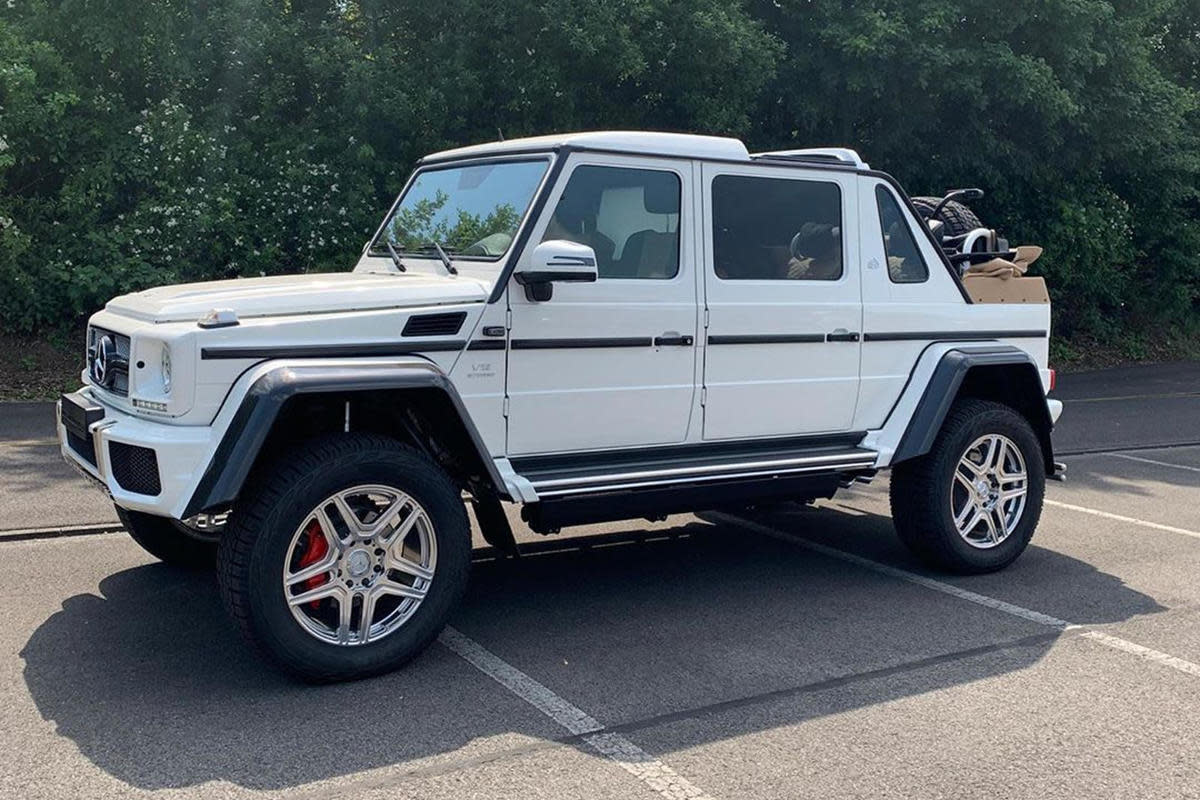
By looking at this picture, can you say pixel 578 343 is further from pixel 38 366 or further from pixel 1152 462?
pixel 38 366

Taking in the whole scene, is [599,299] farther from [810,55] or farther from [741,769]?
[810,55]

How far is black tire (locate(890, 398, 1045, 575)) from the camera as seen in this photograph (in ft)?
21.4

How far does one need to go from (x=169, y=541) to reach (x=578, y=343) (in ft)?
7.90

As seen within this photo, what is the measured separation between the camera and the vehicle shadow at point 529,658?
433 centimetres

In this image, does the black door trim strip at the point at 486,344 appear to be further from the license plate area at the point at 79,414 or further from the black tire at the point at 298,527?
the license plate area at the point at 79,414

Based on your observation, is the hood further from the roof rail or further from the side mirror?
the roof rail

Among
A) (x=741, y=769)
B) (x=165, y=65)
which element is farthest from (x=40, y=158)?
(x=741, y=769)

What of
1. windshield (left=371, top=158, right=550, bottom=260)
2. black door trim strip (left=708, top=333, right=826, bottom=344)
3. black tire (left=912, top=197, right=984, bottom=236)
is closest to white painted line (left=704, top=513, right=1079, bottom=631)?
black door trim strip (left=708, top=333, right=826, bottom=344)

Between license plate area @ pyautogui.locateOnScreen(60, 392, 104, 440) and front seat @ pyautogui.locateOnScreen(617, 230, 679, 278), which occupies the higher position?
front seat @ pyautogui.locateOnScreen(617, 230, 679, 278)

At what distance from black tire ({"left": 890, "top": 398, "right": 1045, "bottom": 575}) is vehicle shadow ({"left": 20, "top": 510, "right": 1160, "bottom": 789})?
282 millimetres

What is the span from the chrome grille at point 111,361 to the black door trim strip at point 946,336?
3.55 metres

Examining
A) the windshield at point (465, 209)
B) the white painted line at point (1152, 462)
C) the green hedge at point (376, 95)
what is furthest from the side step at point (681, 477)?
the green hedge at point (376, 95)

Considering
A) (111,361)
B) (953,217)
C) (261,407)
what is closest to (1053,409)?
(953,217)

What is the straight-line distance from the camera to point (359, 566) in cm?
491
